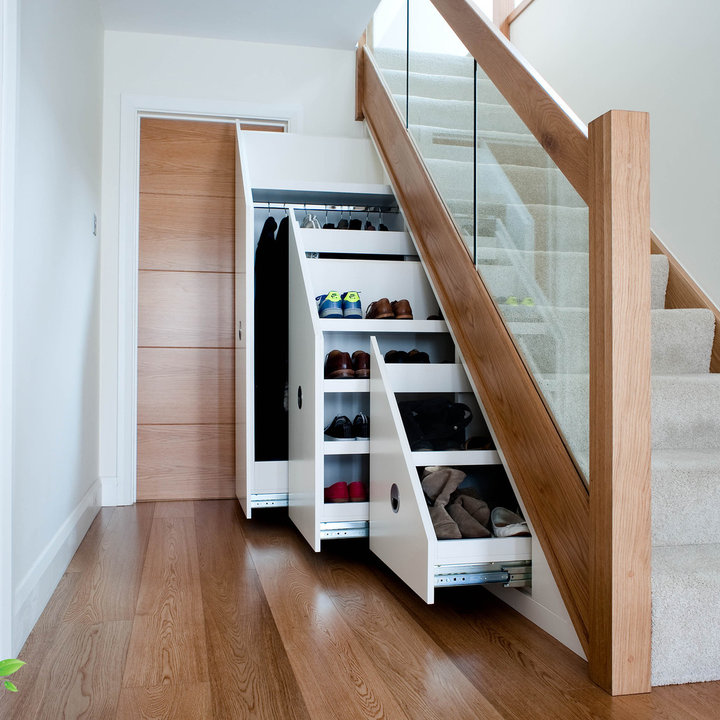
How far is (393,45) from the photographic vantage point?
126 inches

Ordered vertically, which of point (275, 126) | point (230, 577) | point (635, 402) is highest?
point (275, 126)

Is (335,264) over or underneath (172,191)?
underneath

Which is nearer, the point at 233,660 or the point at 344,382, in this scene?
the point at 233,660

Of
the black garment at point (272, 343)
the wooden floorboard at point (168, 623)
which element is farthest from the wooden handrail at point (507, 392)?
the wooden floorboard at point (168, 623)

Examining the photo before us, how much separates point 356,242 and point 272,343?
54 cm

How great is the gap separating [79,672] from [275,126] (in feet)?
9.65

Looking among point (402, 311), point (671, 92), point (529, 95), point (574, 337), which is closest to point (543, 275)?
point (574, 337)

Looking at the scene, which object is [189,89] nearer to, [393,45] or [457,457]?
[393,45]

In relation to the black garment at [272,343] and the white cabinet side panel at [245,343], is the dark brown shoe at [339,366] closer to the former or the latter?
the white cabinet side panel at [245,343]

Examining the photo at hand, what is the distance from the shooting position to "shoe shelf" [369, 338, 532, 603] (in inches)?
67.9

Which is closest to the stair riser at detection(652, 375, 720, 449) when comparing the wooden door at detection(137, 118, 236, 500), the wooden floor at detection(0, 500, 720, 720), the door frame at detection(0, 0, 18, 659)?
the wooden floor at detection(0, 500, 720, 720)

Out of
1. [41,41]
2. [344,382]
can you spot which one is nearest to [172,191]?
[41,41]

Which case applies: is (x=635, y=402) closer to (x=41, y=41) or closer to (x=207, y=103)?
(x=41, y=41)

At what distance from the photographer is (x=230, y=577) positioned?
221 cm
